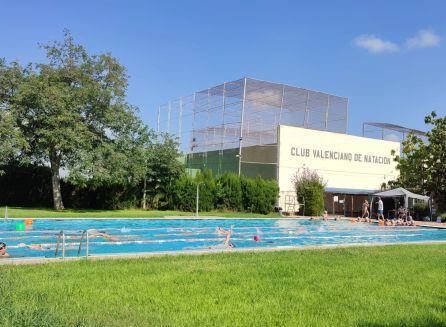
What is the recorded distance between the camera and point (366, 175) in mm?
42406

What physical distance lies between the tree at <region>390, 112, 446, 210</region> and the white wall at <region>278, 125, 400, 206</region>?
5.26 m

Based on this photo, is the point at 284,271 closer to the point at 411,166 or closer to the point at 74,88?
the point at 74,88

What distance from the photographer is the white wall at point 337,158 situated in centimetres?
3700

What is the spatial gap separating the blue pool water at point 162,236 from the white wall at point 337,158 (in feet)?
38.0

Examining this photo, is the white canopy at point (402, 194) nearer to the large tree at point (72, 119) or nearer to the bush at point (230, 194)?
the bush at point (230, 194)

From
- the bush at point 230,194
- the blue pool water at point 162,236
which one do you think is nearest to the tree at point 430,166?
the blue pool water at point 162,236

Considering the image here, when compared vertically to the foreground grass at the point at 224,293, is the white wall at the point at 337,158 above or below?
above

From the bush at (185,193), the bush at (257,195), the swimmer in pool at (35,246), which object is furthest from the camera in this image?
the bush at (257,195)

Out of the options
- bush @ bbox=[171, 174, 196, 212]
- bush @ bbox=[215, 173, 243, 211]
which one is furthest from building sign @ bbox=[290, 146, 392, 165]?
bush @ bbox=[171, 174, 196, 212]

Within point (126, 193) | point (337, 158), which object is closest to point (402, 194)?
point (337, 158)

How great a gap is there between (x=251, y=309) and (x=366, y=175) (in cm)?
3899

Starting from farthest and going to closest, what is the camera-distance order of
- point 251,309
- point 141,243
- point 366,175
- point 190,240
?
point 366,175 < point 190,240 < point 141,243 < point 251,309

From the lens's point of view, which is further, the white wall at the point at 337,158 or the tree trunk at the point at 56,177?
the white wall at the point at 337,158

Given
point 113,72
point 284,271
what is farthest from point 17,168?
point 284,271
